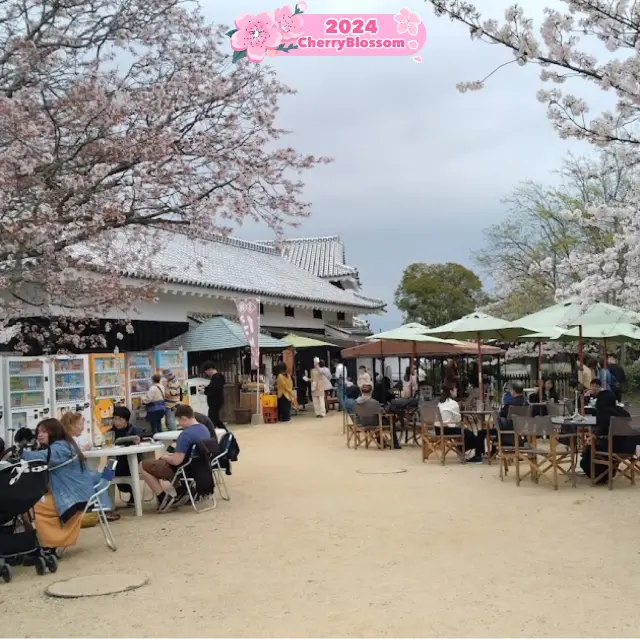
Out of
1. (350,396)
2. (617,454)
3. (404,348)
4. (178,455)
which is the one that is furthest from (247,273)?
(617,454)

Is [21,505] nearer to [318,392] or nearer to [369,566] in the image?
[369,566]

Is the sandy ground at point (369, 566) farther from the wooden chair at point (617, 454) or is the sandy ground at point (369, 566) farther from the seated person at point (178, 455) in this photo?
the seated person at point (178, 455)

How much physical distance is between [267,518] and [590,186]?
18.8 metres

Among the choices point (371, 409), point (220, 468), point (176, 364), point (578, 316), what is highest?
point (578, 316)

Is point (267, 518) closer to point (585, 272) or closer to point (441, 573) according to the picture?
point (441, 573)

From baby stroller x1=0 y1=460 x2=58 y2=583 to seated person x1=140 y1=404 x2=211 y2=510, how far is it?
6.89ft

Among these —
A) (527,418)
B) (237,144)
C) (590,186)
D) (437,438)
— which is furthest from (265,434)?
(590,186)

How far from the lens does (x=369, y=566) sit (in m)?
5.88

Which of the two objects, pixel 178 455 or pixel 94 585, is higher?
pixel 178 455

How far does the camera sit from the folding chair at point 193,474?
818 cm

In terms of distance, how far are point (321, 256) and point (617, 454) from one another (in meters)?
29.6

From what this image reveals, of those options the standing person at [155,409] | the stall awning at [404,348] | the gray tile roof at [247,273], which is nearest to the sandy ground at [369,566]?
the standing person at [155,409]

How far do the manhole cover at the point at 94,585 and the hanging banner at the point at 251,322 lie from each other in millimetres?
12893

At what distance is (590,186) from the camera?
2328 cm
